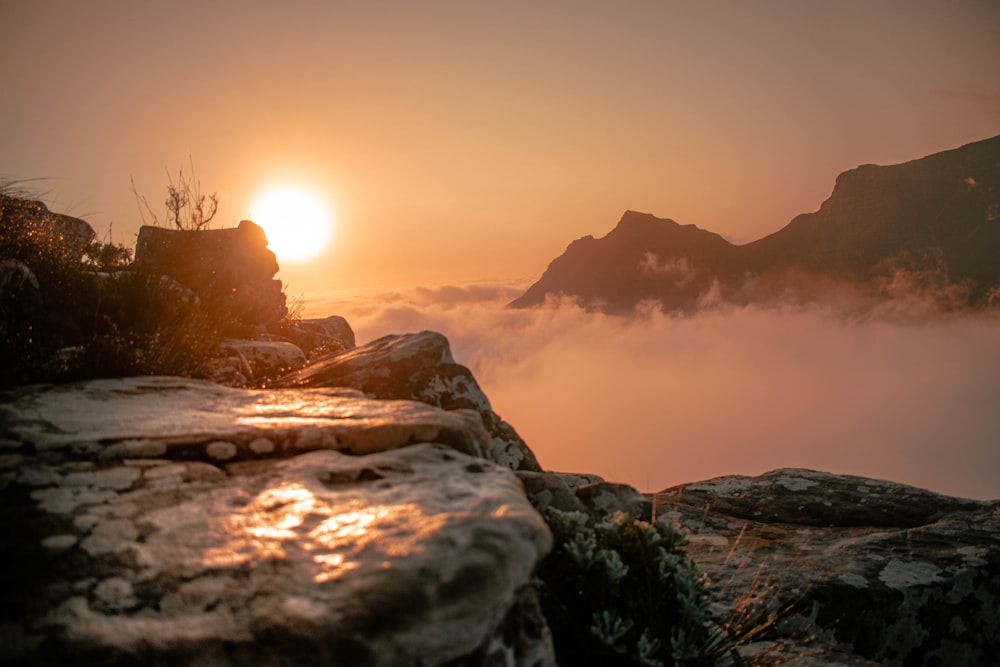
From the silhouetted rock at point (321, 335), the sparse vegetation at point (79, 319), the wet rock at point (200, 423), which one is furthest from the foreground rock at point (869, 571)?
the silhouetted rock at point (321, 335)

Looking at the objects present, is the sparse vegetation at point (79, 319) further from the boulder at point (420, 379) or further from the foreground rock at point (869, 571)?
the foreground rock at point (869, 571)

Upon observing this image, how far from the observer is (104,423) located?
13.4 ft

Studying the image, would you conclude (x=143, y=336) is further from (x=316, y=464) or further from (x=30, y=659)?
(x=30, y=659)

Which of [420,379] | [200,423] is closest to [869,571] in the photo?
[420,379]

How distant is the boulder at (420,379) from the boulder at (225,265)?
4.75 metres

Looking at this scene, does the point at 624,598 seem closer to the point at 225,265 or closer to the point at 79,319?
the point at 79,319

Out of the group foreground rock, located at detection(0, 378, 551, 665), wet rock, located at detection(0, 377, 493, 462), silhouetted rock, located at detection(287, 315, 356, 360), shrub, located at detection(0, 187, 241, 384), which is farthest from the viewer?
silhouetted rock, located at detection(287, 315, 356, 360)

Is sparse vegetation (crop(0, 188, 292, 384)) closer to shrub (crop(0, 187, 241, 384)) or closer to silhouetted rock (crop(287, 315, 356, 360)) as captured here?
shrub (crop(0, 187, 241, 384))

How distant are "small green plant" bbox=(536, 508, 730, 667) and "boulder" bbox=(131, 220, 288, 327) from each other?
29.5ft

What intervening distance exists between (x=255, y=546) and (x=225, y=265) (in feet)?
42.7

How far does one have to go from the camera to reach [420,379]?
712 centimetres

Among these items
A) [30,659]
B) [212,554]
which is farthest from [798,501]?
[30,659]

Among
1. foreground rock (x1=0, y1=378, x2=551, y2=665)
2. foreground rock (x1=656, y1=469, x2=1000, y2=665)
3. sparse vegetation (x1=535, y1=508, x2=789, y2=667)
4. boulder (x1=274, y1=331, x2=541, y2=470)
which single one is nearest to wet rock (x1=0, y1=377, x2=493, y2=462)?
foreground rock (x1=0, y1=378, x2=551, y2=665)

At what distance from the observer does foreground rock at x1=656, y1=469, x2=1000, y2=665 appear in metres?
5.82
